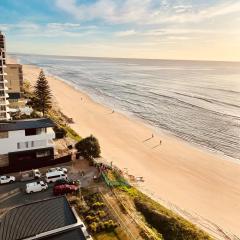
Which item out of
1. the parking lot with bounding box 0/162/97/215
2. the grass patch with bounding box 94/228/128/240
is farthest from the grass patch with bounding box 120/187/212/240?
the parking lot with bounding box 0/162/97/215

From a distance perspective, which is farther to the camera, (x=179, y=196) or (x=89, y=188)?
(x=179, y=196)

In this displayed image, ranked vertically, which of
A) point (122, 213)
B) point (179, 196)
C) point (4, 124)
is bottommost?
point (179, 196)

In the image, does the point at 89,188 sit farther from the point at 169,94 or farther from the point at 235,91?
the point at 235,91

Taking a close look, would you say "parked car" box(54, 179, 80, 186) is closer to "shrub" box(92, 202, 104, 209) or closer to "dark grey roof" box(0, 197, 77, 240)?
"shrub" box(92, 202, 104, 209)

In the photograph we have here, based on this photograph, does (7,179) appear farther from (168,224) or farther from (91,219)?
(168,224)

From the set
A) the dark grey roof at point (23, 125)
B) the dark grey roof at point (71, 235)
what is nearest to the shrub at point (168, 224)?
the dark grey roof at point (71, 235)

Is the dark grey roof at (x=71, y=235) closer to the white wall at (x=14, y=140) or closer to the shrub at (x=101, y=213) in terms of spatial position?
the shrub at (x=101, y=213)

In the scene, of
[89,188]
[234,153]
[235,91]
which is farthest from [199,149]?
[235,91]
